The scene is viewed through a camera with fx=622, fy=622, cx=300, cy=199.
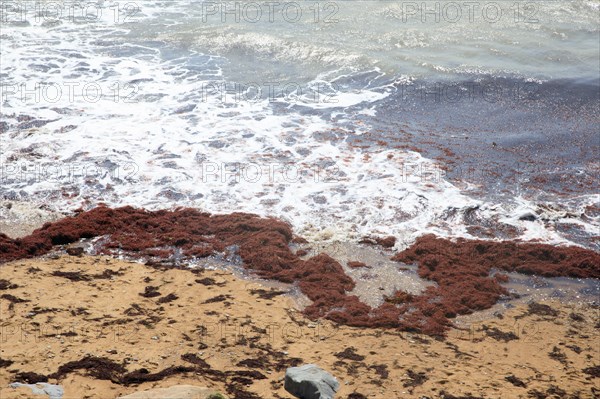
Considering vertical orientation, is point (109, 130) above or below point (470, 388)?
above

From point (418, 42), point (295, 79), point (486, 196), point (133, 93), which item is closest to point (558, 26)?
point (418, 42)

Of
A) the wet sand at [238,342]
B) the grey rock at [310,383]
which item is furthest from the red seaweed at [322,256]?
the grey rock at [310,383]

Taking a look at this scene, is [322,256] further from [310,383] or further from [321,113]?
[321,113]

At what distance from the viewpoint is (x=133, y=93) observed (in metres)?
17.9

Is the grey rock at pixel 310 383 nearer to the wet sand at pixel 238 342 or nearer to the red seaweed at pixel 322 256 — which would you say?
the wet sand at pixel 238 342

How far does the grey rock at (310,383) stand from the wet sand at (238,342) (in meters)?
0.18

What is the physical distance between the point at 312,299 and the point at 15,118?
10.2 m

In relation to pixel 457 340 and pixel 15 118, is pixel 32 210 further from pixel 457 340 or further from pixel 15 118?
pixel 457 340

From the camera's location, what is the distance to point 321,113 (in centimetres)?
1697

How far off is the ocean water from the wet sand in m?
2.64

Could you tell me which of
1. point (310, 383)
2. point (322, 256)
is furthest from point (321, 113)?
point (310, 383)

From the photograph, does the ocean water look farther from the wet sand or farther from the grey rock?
the grey rock

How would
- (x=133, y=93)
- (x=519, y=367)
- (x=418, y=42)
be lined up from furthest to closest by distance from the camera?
(x=418, y=42) → (x=133, y=93) → (x=519, y=367)

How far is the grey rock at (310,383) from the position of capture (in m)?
7.02
